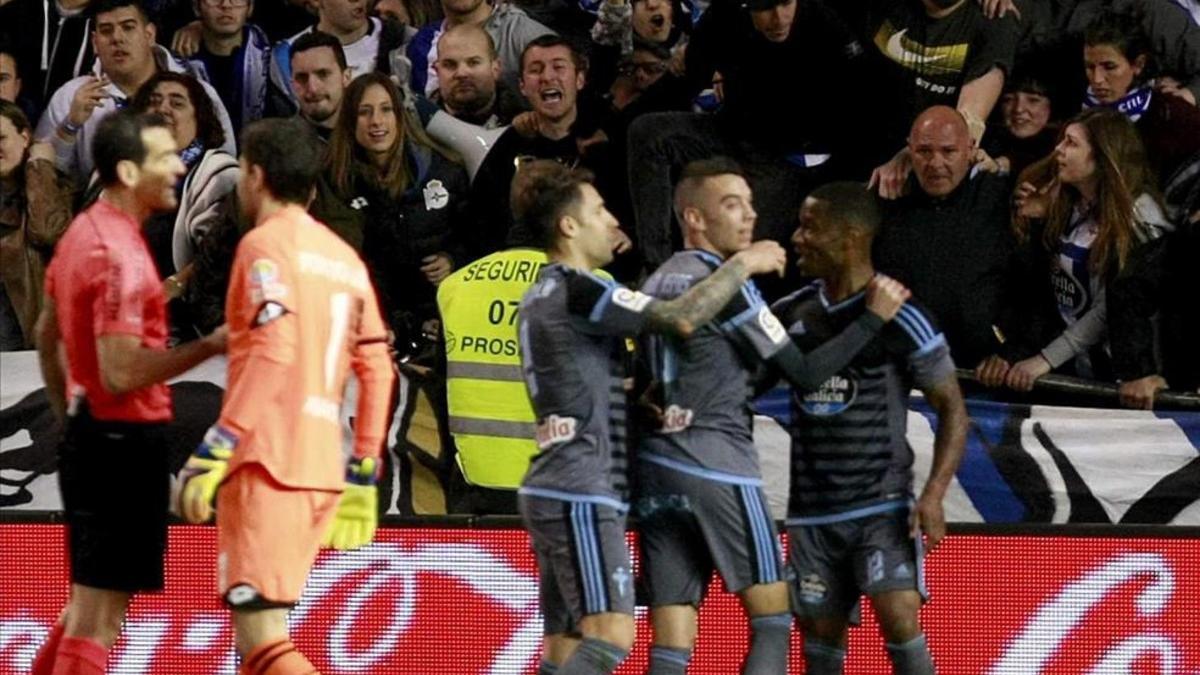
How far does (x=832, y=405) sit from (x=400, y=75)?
148 inches

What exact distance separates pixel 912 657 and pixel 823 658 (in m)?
0.31

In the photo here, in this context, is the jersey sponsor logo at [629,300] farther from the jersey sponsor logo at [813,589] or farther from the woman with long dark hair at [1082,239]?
the woman with long dark hair at [1082,239]

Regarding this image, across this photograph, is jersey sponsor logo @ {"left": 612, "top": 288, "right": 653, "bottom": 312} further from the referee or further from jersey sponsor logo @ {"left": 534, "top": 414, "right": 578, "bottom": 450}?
the referee

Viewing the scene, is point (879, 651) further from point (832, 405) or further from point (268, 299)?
point (268, 299)

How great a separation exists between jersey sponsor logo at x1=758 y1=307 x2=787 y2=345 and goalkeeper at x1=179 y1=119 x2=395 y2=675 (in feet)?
4.25

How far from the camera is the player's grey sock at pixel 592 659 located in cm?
715

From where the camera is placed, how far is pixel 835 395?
25.4 ft

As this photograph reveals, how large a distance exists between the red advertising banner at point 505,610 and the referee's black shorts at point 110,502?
190 cm

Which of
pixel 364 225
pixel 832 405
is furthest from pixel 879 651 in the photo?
pixel 364 225

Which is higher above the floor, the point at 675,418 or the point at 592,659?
the point at 675,418

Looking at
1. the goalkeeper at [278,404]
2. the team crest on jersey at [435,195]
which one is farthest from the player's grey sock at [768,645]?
the team crest on jersey at [435,195]

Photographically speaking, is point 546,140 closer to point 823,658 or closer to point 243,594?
point 823,658

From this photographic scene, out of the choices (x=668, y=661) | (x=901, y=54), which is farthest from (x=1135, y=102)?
(x=668, y=661)

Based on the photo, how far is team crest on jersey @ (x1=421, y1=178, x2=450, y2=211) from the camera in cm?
967
